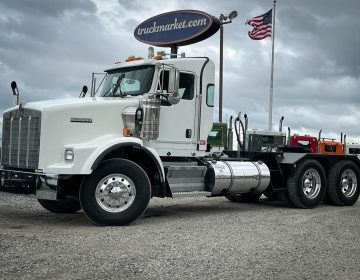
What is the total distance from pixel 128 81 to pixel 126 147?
1567 millimetres

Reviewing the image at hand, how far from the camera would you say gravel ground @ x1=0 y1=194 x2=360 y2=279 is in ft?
19.0

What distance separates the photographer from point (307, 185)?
13023 mm

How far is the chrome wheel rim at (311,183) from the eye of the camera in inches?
511

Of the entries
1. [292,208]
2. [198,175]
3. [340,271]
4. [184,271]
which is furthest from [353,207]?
[184,271]

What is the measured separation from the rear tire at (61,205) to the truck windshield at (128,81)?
7.99 feet

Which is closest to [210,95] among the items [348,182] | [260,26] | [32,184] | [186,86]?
[186,86]

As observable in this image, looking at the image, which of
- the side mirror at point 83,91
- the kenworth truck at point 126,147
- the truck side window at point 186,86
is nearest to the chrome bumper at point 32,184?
the kenworth truck at point 126,147

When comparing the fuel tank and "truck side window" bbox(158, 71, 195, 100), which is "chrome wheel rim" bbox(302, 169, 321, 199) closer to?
the fuel tank

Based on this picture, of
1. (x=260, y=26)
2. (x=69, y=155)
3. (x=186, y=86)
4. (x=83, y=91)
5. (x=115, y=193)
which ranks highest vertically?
(x=260, y=26)

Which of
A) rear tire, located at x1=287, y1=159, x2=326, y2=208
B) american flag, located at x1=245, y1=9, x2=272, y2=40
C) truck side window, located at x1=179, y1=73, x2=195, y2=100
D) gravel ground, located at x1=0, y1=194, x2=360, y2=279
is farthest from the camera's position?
american flag, located at x1=245, y1=9, x2=272, y2=40

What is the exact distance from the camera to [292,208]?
13016mm

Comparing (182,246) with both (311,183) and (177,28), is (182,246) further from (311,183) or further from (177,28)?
(177,28)

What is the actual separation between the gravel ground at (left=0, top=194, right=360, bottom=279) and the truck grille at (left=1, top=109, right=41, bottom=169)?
1.13 metres

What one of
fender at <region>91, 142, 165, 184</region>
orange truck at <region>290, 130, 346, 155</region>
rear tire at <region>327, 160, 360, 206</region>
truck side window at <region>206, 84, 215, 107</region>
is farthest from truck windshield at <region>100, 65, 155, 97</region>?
orange truck at <region>290, 130, 346, 155</region>
